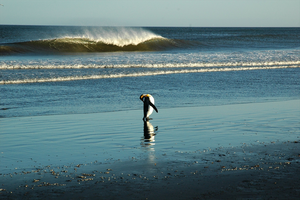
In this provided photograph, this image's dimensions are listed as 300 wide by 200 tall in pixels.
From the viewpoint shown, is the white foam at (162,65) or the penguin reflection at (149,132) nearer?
the penguin reflection at (149,132)

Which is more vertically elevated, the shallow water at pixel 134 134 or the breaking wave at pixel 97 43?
the breaking wave at pixel 97 43

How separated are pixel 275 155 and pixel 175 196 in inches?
94.6

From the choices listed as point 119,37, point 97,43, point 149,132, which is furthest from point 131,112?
point 119,37

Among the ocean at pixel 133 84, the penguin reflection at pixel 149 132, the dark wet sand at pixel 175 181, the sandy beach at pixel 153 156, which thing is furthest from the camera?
the ocean at pixel 133 84

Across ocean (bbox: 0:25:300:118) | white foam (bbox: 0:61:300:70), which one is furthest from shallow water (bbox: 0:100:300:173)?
white foam (bbox: 0:61:300:70)

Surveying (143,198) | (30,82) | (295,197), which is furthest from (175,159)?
(30,82)

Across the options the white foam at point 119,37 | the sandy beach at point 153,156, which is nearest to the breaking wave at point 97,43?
the white foam at point 119,37

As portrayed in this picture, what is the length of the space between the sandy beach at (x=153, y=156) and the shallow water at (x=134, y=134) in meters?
0.02

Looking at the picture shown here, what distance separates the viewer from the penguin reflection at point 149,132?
23.3ft

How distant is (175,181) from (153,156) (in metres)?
1.23

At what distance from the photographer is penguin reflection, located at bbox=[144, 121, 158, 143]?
7.10m

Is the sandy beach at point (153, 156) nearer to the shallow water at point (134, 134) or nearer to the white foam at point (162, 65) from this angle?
the shallow water at point (134, 134)

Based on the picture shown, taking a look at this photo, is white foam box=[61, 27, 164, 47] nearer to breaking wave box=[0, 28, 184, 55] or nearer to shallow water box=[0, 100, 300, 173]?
breaking wave box=[0, 28, 184, 55]

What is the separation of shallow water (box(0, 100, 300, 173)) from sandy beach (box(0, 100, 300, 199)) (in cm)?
2
